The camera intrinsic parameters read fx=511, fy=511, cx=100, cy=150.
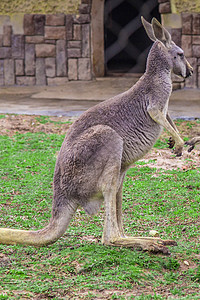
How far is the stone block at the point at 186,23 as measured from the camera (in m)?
9.15

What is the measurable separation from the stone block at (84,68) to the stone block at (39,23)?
0.93m

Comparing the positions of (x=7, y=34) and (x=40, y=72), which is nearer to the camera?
(x=7, y=34)

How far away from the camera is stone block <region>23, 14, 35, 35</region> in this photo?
32.3 feet

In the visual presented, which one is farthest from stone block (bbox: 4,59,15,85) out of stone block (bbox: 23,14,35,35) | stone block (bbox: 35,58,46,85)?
stone block (bbox: 23,14,35,35)

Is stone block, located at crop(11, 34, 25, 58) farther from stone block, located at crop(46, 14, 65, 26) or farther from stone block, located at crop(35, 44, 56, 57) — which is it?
stone block, located at crop(46, 14, 65, 26)

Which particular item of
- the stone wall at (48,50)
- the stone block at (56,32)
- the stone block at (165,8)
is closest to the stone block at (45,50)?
the stone wall at (48,50)

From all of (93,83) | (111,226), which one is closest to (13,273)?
(111,226)

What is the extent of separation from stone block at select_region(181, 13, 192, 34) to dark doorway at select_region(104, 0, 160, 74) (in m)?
1.94

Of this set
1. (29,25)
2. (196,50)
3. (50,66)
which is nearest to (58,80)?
(50,66)

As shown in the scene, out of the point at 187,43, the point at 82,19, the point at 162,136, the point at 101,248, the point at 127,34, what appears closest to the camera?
the point at 101,248

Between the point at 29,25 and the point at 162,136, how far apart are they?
4.46 m

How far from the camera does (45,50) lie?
9961mm

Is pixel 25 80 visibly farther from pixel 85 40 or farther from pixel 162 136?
pixel 162 136

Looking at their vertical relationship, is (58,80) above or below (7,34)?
below
